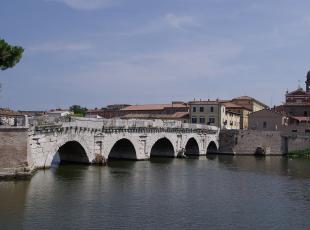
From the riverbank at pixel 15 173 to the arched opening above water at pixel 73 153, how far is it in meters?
10.7

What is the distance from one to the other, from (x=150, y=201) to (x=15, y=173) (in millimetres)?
10417

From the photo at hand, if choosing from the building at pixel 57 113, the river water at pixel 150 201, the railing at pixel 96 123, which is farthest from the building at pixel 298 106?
the river water at pixel 150 201

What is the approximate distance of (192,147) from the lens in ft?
235

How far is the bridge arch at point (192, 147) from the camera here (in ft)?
232

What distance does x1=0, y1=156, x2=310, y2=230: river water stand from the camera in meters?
23.2

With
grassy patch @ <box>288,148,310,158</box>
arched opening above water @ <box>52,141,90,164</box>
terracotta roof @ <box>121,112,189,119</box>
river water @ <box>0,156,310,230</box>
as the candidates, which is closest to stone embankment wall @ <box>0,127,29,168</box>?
river water @ <box>0,156,310,230</box>

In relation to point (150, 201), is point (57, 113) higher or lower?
higher

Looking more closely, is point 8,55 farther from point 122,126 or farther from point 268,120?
point 268,120

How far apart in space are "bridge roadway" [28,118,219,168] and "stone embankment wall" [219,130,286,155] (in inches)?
349

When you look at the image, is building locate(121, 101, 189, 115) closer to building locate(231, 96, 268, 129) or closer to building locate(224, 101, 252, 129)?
building locate(224, 101, 252, 129)

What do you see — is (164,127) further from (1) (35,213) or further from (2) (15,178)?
(1) (35,213)

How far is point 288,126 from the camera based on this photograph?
85.1 metres

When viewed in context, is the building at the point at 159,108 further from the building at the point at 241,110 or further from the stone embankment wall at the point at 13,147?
the stone embankment wall at the point at 13,147

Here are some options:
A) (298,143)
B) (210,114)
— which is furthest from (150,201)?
(210,114)
